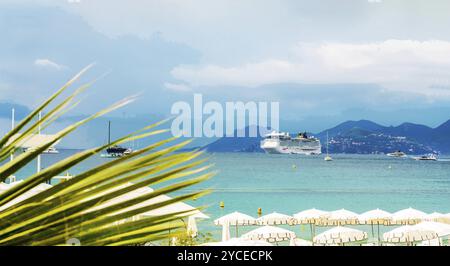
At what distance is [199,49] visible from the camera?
279cm

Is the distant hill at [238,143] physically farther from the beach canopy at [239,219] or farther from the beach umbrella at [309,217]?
the beach umbrella at [309,217]

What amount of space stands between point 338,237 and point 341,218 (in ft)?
10.0

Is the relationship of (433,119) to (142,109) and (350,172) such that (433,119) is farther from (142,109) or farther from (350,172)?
(350,172)

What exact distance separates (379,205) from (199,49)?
25.6 meters

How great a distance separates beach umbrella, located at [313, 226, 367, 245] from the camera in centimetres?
948

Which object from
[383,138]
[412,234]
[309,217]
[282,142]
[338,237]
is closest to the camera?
[383,138]

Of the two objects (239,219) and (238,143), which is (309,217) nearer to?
(239,219)

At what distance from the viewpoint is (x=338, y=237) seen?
942cm

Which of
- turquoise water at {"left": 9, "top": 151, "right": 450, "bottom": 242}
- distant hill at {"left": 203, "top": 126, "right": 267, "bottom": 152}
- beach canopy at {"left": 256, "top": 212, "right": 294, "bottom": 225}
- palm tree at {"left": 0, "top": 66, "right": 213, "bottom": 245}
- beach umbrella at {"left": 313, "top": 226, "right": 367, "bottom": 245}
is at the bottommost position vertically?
palm tree at {"left": 0, "top": 66, "right": 213, "bottom": 245}

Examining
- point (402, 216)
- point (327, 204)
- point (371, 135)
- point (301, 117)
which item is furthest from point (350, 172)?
point (301, 117)

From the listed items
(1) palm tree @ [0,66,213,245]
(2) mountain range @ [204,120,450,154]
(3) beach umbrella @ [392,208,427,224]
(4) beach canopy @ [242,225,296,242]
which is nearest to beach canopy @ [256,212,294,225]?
(3) beach umbrella @ [392,208,427,224]

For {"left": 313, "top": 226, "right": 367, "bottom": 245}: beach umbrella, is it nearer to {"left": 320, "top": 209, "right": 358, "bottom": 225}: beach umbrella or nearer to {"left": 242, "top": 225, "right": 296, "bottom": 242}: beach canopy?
A: {"left": 242, "top": 225, "right": 296, "bottom": 242}: beach canopy

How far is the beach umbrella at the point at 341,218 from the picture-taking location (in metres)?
12.4

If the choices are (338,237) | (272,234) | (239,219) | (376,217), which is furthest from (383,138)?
(376,217)
